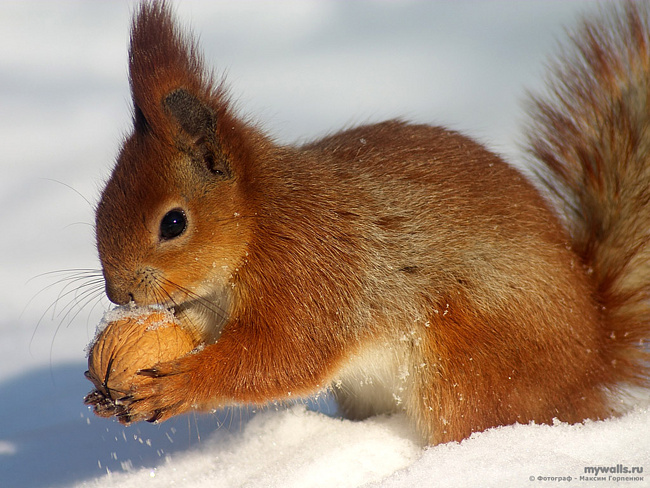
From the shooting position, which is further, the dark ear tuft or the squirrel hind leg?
the squirrel hind leg

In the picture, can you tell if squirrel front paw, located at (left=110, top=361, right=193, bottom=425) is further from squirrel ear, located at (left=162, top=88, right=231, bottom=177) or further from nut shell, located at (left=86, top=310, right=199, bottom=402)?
squirrel ear, located at (left=162, top=88, right=231, bottom=177)

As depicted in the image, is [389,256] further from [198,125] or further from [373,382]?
[198,125]

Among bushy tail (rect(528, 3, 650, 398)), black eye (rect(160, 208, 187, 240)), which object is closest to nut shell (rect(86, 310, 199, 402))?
black eye (rect(160, 208, 187, 240))

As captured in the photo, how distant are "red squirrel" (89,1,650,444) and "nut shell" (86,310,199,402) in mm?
49

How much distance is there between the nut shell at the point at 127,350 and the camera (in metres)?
1.50

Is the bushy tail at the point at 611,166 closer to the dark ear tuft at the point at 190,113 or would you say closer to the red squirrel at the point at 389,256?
the red squirrel at the point at 389,256

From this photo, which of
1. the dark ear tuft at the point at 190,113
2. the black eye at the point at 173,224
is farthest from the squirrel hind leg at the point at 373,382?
the dark ear tuft at the point at 190,113

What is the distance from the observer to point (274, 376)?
1569 mm

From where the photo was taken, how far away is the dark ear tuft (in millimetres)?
1578

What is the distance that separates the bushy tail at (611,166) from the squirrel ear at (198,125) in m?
0.93

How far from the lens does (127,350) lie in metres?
1.51

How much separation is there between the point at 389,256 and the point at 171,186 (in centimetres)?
58

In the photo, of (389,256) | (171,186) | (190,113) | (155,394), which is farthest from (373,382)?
(190,113)

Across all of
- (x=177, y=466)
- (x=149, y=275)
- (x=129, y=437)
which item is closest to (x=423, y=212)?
(x=149, y=275)
